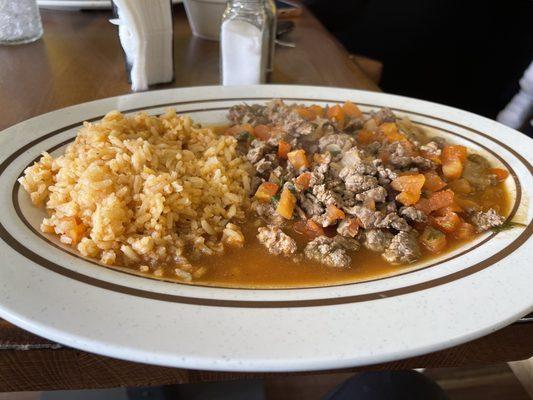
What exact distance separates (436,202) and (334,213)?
0.33 m

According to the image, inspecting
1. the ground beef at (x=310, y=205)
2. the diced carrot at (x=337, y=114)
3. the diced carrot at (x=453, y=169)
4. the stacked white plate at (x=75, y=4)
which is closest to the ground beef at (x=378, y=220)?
the ground beef at (x=310, y=205)

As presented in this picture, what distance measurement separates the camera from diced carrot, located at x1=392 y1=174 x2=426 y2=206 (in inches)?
59.8

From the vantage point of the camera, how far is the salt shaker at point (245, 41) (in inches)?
88.0

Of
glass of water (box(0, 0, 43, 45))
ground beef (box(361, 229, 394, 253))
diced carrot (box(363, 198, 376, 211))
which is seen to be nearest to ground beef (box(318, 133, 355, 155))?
diced carrot (box(363, 198, 376, 211))

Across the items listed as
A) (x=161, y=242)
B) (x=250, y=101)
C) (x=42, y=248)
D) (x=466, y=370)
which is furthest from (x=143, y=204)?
(x=466, y=370)

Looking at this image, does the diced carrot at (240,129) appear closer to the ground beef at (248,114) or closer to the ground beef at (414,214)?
the ground beef at (248,114)

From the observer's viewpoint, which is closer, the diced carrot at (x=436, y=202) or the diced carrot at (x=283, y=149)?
the diced carrot at (x=436, y=202)

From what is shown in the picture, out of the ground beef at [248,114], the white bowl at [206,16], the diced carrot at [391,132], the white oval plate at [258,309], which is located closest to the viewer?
the white oval plate at [258,309]

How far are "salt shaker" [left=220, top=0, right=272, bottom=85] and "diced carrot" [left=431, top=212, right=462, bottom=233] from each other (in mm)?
1226

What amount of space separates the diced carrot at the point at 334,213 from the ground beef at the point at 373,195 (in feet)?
0.26

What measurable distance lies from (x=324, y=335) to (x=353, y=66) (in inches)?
83.0

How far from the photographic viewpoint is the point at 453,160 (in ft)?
5.65

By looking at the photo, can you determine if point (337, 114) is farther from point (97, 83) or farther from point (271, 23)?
point (97, 83)

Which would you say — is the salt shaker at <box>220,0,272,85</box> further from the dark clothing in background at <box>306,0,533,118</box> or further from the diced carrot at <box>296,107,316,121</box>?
the dark clothing in background at <box>306,0,533,118</box>
